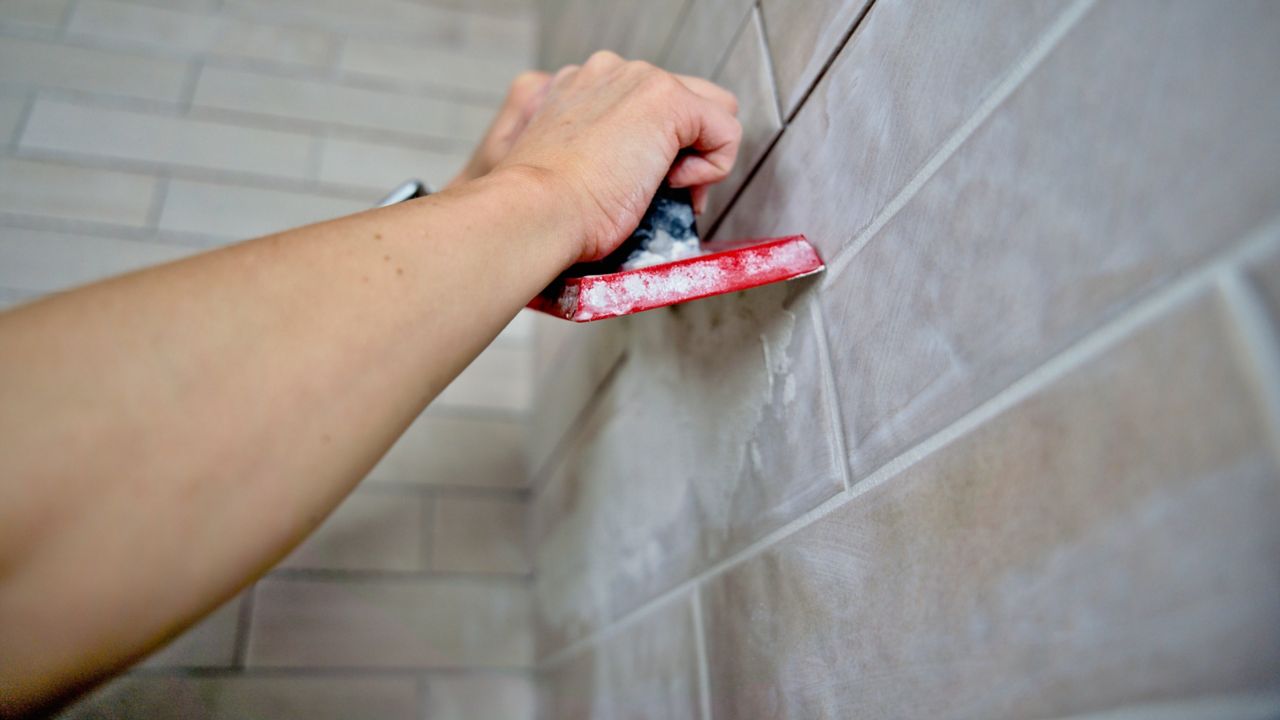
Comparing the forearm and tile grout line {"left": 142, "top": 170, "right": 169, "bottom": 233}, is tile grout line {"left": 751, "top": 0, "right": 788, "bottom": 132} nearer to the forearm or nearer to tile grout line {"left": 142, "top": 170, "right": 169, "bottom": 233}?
the forearm

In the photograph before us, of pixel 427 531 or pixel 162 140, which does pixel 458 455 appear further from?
pixel 162 140

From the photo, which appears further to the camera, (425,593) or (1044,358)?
(425,593)

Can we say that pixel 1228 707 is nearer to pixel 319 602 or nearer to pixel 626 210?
pixel 626 210

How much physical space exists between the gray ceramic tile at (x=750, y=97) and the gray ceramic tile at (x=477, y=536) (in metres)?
0.84

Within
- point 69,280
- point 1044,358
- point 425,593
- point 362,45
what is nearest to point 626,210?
point 1044,358

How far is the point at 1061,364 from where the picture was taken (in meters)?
0.42

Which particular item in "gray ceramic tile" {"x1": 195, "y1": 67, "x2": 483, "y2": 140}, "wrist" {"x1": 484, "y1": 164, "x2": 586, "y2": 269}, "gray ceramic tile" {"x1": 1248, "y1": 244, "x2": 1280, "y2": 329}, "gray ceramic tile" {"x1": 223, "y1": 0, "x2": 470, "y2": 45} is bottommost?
"gray ceramic tile" {"x1": 1248, "y1": 244, "x2": 1280, "y2": 329}

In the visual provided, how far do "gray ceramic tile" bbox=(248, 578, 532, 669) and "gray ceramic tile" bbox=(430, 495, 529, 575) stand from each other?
28 mm

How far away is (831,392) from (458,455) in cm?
106

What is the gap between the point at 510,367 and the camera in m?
1.67

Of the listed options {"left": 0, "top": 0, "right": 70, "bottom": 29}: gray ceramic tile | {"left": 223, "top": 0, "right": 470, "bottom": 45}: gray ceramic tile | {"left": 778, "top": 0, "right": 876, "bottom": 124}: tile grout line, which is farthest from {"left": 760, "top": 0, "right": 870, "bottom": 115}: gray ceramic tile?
{"left": 0, "top": 0, "right": 70, "bottom": 29}: gray ceramic tile

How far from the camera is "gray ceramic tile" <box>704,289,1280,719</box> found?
33 cm

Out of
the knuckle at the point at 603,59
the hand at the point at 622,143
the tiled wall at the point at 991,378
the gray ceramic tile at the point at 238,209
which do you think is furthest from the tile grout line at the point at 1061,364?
the gray ceramic tile at the point at 238,209

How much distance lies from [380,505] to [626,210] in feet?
3.25
